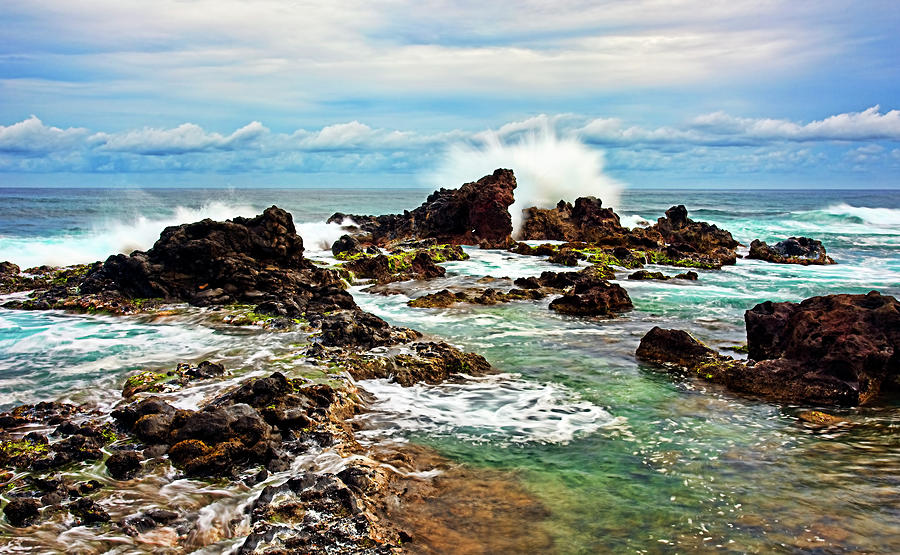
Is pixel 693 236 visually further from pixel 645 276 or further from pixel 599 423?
pixel 599 423

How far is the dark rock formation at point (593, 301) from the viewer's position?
18531 millimetres

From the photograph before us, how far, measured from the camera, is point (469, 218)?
127ft

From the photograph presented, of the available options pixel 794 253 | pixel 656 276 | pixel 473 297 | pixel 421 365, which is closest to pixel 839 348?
pixel 421 365

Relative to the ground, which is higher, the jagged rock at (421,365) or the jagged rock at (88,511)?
the jagged rock at (421,365)

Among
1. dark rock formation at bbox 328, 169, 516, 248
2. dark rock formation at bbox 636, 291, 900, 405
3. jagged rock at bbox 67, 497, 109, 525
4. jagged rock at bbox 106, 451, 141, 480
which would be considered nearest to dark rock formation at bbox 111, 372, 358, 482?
jagged rock at bbox 106, 451, 141, 480

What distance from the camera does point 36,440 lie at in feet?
26.8

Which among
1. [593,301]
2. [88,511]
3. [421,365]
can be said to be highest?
[593,301]

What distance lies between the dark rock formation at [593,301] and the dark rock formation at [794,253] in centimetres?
2000

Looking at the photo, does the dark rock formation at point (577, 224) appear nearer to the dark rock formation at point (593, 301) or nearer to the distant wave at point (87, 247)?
the dark rock formation at point (593, 301)

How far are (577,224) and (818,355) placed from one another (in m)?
31.5

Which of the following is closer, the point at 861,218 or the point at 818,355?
the point at 818,355

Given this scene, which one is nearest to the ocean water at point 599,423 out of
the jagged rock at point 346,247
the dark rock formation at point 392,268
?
the dark rock formation at point 392,268

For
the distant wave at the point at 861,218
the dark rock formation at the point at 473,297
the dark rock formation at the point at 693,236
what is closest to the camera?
the dark rock formation at the point at 473,297

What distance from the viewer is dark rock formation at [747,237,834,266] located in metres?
34.3
